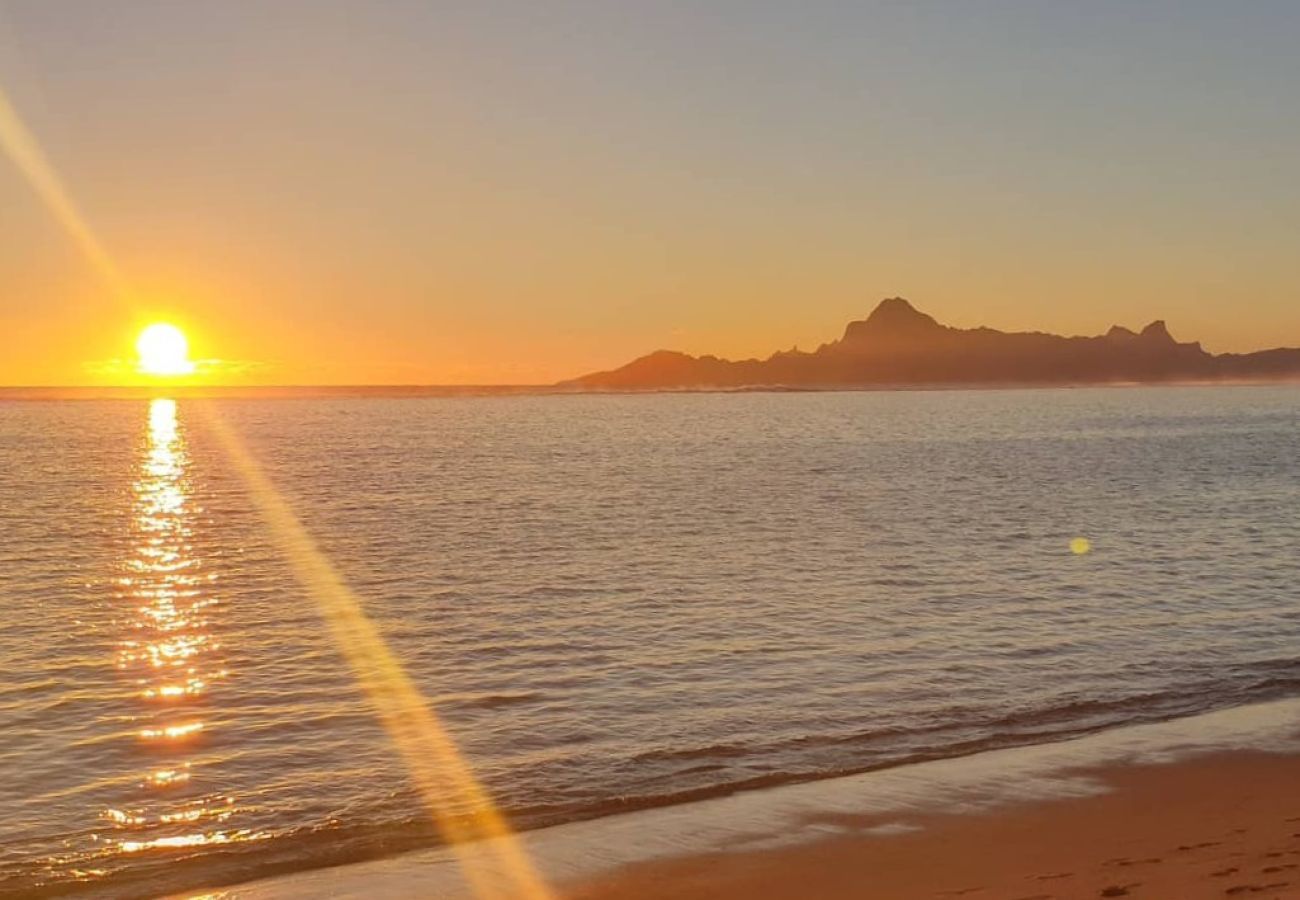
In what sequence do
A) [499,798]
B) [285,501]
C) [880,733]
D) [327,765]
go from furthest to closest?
[285,501], [880,733], [327,765], [499,798]

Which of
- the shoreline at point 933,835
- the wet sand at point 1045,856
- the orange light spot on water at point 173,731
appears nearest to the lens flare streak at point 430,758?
the shoreline at point 933,835

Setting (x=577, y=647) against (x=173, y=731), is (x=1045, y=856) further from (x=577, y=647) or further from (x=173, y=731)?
(x=577, y=647)

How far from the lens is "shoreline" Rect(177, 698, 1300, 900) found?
13.4 meters

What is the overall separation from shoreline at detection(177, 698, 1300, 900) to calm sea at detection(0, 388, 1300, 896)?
0.91 m

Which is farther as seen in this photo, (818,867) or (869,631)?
(869,631)

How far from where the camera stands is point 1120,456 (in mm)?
102688

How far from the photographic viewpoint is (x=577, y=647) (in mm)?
27578

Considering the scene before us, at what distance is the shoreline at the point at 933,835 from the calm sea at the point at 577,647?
0.91 metres

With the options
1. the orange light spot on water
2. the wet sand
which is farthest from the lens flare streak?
the orange light spot on water

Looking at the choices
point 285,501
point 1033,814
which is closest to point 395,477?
point 285,501

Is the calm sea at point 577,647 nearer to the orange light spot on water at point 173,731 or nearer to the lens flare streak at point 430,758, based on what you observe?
the orange light spot on water at point 173,731

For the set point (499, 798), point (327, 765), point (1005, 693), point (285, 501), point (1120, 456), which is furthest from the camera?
point (1120, 456)

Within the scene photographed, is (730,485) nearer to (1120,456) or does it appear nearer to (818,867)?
(1120,456)

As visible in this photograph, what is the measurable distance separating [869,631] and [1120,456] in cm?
8117
